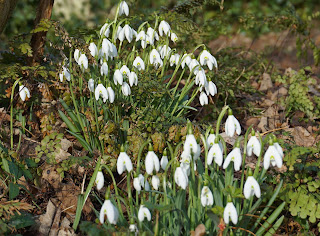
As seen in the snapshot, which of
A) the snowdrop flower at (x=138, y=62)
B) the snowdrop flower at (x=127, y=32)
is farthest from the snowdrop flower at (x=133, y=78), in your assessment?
the snowdrop flower at (x=127, y=32)

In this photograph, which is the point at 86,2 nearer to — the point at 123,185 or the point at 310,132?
the point at 310,132

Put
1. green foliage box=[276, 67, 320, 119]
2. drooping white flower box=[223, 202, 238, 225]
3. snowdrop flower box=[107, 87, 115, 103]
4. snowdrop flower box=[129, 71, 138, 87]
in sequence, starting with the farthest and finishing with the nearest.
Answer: green foliage box=[276, 67, 320, 119], snowdrop flower box=[129, 71, 138, 87], snowdrop flower box=[107, 87, 115, 103], drooping white flower box=[223, 202, 238, 225]

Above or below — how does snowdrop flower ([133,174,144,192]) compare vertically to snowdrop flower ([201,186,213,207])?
above

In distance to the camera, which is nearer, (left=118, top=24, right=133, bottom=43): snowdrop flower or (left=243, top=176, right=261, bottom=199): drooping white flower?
(left=243, top=176, right=261, bottom=199): drooping white flower

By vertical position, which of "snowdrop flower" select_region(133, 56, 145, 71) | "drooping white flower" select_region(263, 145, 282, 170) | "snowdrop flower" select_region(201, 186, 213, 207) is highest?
"snowdrop flower" select_region(133, 56, 145, 71)

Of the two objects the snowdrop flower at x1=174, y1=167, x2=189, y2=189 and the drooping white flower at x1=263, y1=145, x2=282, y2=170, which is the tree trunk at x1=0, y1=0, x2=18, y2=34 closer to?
the snowdrop flower at x1=174, y1=167, x2=189, y2=189

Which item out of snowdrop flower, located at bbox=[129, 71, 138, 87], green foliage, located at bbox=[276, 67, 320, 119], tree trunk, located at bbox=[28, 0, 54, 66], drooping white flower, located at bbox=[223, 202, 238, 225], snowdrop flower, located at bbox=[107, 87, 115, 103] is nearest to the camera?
drooping white flower, located at bbox=[223, 202, 238, 225]

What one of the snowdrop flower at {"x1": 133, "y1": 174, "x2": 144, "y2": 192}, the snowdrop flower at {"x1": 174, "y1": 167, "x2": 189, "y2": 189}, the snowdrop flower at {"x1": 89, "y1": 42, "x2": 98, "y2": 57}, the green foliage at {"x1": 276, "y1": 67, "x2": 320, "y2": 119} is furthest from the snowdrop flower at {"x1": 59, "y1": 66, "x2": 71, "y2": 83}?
the green foliage at {"x1": 276, "y1": 67, "x2": 320, "y2": 119}

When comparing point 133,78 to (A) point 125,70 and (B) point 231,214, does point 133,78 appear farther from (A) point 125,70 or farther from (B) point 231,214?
(B) point 231,214

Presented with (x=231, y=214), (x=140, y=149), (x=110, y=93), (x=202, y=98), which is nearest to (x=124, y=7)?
(x=110, y=93)
